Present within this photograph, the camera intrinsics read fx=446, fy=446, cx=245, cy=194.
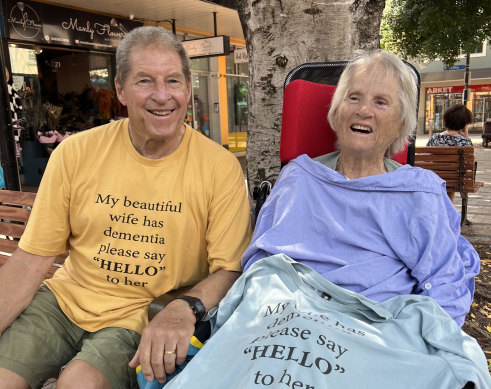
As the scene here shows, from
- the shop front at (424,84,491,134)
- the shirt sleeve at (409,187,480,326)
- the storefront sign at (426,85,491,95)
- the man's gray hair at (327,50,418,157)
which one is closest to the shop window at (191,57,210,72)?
the man's gray hair at (327,50,418,157)

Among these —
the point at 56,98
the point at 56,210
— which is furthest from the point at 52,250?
the point at 56,98

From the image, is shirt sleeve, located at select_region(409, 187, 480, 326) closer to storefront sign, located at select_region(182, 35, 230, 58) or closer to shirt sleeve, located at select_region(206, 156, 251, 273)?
shirt sleeve, located at select_region(206, 156, 251, 273)

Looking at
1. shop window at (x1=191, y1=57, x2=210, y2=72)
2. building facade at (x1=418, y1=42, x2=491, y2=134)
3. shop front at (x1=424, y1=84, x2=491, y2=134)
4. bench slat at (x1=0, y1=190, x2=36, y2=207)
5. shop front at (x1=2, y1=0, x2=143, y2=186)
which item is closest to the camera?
bench slat at (x1=0, y1=190, x2=36, y2=207)

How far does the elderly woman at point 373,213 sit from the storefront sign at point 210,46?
7.97 metres

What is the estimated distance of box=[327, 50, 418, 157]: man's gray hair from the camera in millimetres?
2061

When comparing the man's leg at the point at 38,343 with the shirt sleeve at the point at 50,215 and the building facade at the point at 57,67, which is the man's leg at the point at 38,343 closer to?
the shirt sleeve at the point at 50,215

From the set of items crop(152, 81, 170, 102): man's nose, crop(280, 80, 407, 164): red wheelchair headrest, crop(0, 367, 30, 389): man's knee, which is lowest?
crop(0, 367, 30, 389): man's knee

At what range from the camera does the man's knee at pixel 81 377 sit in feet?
5.26

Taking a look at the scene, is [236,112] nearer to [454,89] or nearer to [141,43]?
[141,43]

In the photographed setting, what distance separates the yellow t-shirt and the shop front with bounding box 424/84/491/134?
28.4 meters

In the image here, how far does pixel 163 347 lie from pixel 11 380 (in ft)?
2.14

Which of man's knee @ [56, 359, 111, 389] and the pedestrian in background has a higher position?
the pedestrian in background

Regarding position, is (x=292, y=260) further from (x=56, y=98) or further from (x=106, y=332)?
(x=56, y=98)

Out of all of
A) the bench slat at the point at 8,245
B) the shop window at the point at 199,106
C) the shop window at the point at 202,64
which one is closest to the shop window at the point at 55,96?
the shop window at the point at 199,106
